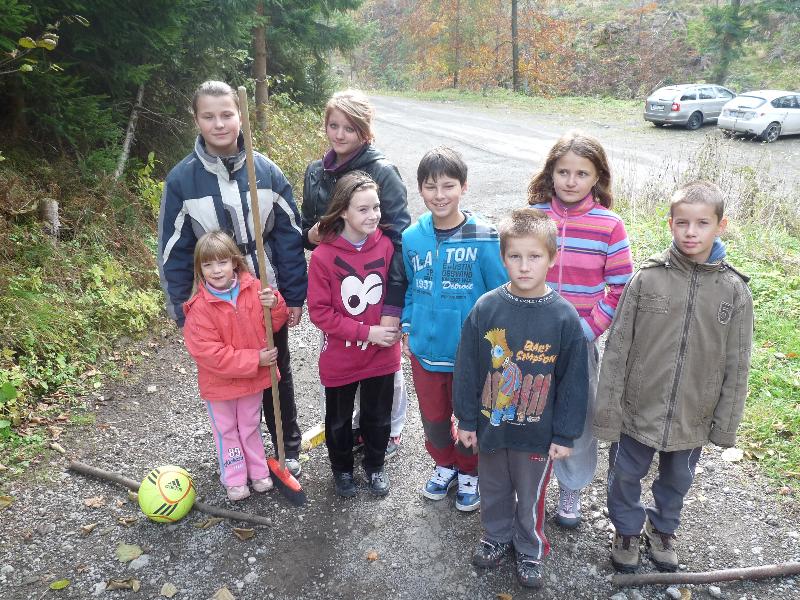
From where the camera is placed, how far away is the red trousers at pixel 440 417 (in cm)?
322

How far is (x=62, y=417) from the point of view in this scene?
171 inches

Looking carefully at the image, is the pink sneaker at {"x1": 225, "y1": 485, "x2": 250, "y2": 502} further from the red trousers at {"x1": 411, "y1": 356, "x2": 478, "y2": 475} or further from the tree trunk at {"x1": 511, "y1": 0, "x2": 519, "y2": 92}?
the tree trunk at {"x1": 511, "y1": 0, "x2": 519, "y2": 92}

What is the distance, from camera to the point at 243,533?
332 centimetres

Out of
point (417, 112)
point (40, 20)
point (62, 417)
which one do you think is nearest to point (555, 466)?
point (62, 417)

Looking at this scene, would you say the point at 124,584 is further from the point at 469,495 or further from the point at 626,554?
the point at 626,554

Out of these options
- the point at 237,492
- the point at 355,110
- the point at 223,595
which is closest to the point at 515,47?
the point at 355,110

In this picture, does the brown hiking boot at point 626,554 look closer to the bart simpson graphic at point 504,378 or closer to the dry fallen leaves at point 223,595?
the bart simpson graphic at point 504,378

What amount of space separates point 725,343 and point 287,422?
102 inches

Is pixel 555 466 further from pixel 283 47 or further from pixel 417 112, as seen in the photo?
pixel 417 112

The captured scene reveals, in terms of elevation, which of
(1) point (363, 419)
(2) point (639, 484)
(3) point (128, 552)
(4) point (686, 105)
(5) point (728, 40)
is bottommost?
(3) point (128, 552)

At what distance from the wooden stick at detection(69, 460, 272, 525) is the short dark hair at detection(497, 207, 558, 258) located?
2.17 m

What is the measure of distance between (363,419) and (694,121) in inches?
785

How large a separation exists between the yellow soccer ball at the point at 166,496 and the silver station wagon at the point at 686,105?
1980 cm

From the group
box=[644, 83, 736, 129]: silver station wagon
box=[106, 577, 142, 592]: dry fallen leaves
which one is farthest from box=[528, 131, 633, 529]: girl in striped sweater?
box=[644, 83, 736, 129]: silver station wagon
